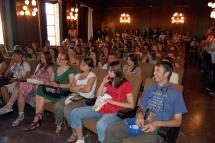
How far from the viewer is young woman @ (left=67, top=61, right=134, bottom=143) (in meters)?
2.83

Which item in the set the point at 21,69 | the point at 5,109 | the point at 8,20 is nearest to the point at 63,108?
the point at 5,109

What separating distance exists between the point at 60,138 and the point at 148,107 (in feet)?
4.92

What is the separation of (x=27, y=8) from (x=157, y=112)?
730 centimetres

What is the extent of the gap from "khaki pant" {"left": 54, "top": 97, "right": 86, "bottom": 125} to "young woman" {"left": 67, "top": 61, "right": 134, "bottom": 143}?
0.18 m

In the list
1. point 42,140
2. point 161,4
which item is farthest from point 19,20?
point 161,4

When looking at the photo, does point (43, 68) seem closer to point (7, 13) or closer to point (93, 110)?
point (93, 110)

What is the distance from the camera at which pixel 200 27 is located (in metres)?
16.2

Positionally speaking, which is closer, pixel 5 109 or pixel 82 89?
pixel 82 89

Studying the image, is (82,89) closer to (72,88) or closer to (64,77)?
(72,88)

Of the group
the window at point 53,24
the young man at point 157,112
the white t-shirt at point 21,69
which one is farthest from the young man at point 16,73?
the window at point 53,24

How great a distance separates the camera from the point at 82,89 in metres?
3.41

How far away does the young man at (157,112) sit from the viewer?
239cm

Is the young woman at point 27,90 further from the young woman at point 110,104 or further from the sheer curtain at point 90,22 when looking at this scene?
the sheer curtain at point 90,22

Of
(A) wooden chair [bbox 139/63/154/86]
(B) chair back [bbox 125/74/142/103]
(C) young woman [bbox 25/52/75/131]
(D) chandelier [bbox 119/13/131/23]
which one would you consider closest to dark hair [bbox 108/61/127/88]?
(B) chair back [bbox 125/74/142/103]
